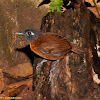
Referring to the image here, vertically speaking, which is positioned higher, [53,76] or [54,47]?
[54,47]

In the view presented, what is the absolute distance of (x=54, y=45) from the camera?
129 inches

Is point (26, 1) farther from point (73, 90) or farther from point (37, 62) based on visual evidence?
point (73, 90)

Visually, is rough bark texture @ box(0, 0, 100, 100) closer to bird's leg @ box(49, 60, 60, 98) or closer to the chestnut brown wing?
bird's leg @ box(49, 60, 60, 98)

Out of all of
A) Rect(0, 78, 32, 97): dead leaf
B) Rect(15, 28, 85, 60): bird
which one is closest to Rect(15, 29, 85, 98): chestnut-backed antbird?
Rect(15, 28, 85, 60): bird

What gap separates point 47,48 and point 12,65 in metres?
2.03

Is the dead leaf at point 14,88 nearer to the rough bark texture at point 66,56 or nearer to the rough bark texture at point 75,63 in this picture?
the rough bark texture at point 66,56

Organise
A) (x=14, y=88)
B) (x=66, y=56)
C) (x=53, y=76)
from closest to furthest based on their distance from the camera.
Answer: (x=53, y=76), (x=66, y=56), (x=14, y=88)

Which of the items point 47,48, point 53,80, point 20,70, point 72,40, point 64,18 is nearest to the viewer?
point 53,80

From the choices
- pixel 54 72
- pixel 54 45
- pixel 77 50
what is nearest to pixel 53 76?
pixel 54 72

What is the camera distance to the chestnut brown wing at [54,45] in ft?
10.8

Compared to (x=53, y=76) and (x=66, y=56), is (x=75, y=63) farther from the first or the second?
(x=53, y=76)

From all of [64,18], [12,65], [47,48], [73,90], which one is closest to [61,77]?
[73,90]

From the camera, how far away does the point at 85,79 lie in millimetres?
2951

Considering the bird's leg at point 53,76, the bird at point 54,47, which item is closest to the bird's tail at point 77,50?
the bird at point 54,47
